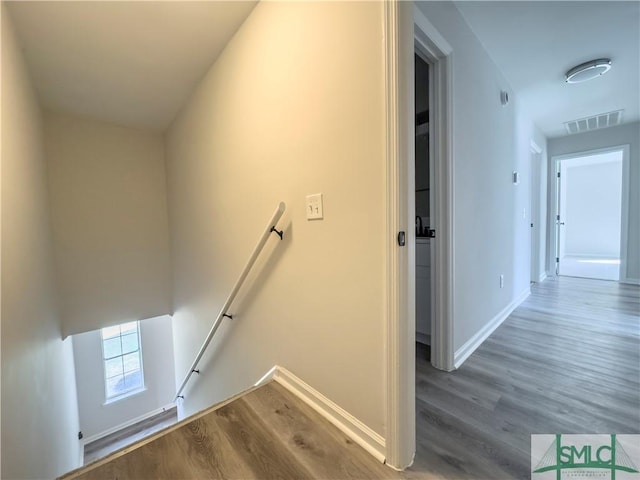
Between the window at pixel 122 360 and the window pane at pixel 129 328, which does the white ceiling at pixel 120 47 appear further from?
the window at pixel 122 360

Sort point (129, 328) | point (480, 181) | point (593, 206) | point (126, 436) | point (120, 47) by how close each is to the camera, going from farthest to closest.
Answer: point (593, 206), point (129, 328), point (126, 436), point (480, 181), point (120, 47)

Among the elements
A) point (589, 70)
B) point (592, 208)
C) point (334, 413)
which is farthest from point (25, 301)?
point (592, 208)

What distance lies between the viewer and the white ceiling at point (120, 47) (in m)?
1.59

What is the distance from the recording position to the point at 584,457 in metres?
1.10

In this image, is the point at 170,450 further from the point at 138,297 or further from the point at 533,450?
the point at 138,297

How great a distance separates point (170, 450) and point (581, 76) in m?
4.21

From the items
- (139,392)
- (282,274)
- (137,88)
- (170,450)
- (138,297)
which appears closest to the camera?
(170,450)

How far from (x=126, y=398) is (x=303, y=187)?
18.7ft

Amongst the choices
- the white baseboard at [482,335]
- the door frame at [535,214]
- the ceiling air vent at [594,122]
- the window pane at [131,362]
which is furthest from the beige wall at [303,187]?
the ceiling air vent at [594,122]

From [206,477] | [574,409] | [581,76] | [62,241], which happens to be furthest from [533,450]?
[62,241]

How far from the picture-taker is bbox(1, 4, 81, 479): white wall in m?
1.16

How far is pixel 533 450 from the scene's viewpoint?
1134 mm

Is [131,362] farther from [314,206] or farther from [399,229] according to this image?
[399,229]

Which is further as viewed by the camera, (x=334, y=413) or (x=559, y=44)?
(x=559, y=44)
